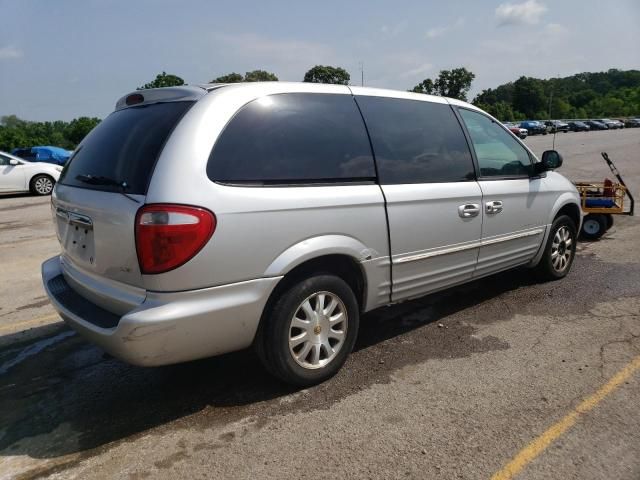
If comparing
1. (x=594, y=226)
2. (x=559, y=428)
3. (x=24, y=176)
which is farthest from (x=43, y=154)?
(x=559, y=428)

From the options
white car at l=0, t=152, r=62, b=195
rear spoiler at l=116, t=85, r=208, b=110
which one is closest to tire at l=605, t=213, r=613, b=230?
rear spoiler at l=116, t=85, r=208, b=110

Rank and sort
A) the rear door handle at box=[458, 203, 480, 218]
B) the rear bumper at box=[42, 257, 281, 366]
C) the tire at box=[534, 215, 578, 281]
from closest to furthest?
1. the rear bumper at box=[42, 257, 281, 366]
2. the rear door handle at box=[458, 203, 480, 218]
3. the tire at box=[534, 215, 578, 281]

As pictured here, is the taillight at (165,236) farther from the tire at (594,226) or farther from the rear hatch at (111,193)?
the tire at (594,226)

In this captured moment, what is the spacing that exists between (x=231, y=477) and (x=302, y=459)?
35 centimetres

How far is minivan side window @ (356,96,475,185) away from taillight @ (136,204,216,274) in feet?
4.52

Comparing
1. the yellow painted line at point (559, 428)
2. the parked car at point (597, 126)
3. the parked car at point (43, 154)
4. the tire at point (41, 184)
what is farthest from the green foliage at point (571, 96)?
the yellow painted line at point (559, 428)

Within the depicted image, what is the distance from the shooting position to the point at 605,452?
245 cm

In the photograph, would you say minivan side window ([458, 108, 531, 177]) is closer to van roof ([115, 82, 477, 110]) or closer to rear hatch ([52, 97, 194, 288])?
van roof ([115, 82, 477, 110])

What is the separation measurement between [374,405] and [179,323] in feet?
4.02

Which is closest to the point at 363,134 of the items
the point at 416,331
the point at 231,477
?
the point at 416,331

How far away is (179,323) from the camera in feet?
8.19

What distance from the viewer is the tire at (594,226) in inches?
279

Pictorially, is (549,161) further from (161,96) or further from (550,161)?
(161,96)

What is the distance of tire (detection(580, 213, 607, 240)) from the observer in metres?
7.10
